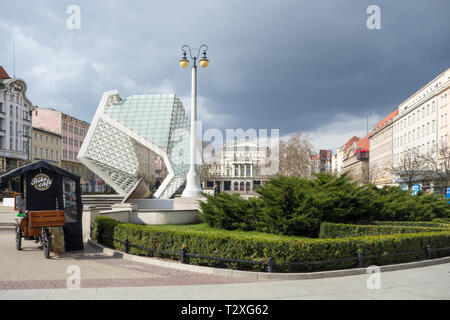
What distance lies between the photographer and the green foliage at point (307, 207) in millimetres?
14023

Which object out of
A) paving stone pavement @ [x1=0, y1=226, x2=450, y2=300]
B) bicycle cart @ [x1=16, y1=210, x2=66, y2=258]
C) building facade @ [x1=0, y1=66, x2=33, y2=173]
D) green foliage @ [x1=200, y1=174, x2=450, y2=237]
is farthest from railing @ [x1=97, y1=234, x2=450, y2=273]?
building facade @ [x1=0, y1=66, x2=33, y2=173]

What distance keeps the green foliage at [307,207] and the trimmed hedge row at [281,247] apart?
3.71 meters

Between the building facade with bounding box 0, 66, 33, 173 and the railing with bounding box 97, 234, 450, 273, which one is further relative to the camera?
the building facade with bounding box 0, 66, 33, 173

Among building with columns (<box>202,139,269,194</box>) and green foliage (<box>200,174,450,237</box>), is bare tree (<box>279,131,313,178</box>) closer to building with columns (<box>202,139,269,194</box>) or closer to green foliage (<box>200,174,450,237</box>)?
green foliage (<box>200,174,450,237</box>)

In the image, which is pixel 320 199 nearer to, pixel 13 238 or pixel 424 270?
pixel 424 270

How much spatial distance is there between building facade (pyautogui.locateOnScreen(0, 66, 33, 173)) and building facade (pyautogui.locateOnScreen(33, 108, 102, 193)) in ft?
42.2

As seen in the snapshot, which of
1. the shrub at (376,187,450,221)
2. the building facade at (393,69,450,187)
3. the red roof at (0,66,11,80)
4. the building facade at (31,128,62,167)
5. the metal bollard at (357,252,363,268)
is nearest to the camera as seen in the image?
the metal bollard at (357,252,363,268)

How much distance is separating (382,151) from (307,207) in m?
72.4

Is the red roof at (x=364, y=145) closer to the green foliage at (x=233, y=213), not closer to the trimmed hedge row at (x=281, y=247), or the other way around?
the green foliage at (x=233, y=213)

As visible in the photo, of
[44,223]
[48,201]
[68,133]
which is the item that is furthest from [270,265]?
[68,133]

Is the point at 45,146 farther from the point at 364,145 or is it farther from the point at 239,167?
the point at 364,145

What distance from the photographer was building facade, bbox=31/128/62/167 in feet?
218

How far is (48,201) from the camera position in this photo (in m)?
11.2

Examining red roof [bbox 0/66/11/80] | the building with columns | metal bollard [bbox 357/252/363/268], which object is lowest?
metal bollard [bbox 357/252/363/268]
